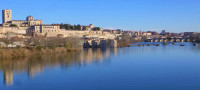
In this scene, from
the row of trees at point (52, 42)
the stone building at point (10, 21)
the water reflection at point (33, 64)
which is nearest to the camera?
the water reflection at point (33, 64)

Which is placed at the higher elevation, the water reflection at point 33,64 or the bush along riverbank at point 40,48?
the bush along riverbank at point 40,48

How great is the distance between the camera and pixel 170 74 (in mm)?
6707

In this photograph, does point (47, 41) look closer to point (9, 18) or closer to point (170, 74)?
point (170, 74)

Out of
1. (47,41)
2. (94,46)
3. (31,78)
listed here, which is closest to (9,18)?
(94,46)

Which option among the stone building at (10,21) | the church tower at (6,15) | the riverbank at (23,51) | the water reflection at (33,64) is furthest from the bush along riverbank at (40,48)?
the church tower at (6,15)

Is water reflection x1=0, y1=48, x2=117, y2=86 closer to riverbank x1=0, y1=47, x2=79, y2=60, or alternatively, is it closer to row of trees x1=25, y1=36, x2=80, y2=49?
riverbank x1=0, y1=47, x2=79, y2=60

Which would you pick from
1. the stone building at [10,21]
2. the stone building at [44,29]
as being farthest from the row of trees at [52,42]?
the stone building at [10,21]

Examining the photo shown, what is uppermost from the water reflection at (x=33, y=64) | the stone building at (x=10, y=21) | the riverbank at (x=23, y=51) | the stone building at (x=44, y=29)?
the stone building at (x=10, y=21)

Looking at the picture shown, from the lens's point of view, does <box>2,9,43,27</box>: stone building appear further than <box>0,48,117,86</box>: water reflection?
Yes

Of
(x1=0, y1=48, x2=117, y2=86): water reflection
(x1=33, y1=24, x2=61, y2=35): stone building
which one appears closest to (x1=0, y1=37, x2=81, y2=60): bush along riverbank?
(x1=0, y1=48, x2=117, y2=86): water reflection

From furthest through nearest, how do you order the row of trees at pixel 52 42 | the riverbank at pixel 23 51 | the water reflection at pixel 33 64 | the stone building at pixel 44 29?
1. the stone building at pixel 44 29
2. the row of trees at pixel 52 42
3. the riverbank at pixel 23 51
4. the water reflection at pixel 33 64

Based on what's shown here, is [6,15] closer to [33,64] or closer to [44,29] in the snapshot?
[44,29]

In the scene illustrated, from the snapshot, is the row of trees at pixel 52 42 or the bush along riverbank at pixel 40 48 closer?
the bush along riverbank at pixel 40 48

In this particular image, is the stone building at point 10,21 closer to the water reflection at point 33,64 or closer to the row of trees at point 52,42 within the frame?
the row of trees at point 52,42
